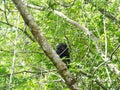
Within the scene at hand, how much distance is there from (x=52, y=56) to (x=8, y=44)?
1.61 m

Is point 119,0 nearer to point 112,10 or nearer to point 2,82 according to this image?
point 112,10

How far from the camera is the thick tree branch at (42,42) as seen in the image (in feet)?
5.91

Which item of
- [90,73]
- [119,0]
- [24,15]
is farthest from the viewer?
[119,0]

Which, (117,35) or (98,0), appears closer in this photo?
(98,0)

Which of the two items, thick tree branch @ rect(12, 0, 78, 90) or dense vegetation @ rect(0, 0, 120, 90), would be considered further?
dense vegetation @ rect(0, 0, 120, 90)

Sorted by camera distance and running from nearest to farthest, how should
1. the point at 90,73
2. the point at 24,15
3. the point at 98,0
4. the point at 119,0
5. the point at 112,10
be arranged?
the point at 24,15 < the point at 90,73 < the point at 98,0 < the point at 119,0 < the point at 112,10

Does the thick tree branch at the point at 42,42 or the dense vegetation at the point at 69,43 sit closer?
the thick tree branch at the point at 42,42

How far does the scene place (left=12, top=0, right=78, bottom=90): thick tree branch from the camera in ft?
5.91

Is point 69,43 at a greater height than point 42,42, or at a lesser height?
lesser

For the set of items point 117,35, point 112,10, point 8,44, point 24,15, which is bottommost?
point 8,44

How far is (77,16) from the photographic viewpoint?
336 centimetres

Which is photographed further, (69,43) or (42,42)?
(69,43)

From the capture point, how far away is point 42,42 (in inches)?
72.9

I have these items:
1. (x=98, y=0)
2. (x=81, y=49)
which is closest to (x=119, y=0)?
(x=98, y=0)
